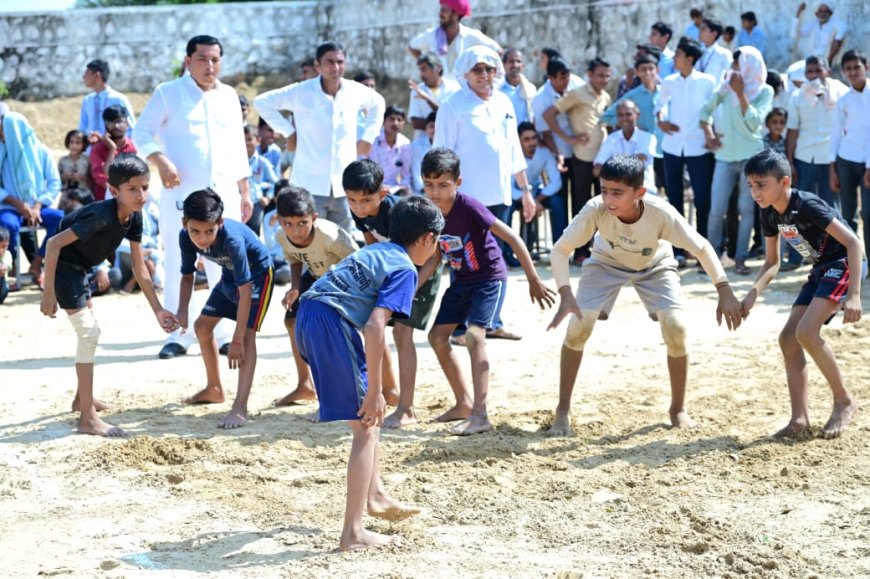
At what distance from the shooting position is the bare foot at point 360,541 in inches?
191

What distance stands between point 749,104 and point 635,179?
6084mm

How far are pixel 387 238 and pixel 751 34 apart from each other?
454 inches

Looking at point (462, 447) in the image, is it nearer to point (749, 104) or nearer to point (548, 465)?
point (548, 465)

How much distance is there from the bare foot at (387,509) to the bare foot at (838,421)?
2.45 metres

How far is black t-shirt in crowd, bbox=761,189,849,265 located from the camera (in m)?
6.23

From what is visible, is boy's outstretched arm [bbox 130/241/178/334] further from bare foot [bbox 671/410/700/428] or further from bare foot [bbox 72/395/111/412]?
bare foot [bbox 671/410/700/428]

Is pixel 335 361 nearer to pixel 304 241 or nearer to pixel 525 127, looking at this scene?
pixel 304 241

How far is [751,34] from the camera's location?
16750 millimetres

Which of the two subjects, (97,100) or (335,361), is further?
(97,100)

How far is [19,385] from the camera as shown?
794 centimetres

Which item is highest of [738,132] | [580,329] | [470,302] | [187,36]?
[187,36]

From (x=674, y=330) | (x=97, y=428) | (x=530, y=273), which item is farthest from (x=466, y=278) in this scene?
(x=97, y=428)

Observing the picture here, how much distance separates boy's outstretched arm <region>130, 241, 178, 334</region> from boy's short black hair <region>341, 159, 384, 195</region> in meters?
1.29

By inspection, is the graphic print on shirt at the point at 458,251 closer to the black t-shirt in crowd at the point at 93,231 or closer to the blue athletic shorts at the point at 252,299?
the blue athletic shorts at the point at 252,299
